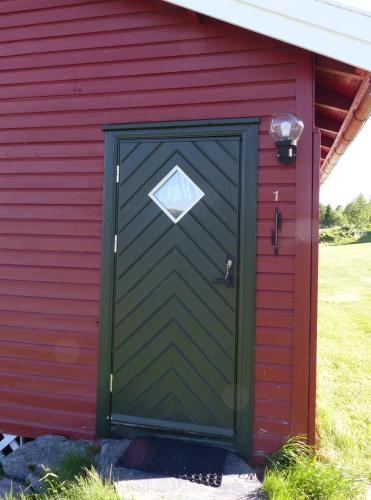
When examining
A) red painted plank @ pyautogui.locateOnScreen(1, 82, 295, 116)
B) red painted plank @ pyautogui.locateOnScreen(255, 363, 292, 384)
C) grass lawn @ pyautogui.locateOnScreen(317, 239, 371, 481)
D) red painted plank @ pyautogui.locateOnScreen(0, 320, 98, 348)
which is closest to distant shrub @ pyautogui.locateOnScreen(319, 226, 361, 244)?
grass lawn @ pyautogui.locateOnScreen(317, 239, 371, 481)

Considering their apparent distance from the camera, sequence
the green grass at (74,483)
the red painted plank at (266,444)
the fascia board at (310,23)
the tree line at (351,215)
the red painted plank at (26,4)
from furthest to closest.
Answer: the tree line at (351,215), the red painted plank at (26,4), the red painted plank at (266,444), the fascia board at (310,23), the green grass at (74,483)

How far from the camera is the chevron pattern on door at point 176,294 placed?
313 centimetres

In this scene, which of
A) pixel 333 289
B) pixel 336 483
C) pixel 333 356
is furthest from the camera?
pixel 333 289

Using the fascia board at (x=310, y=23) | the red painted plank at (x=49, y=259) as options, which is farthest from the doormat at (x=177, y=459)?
the fascia board at (x=310, y=23)

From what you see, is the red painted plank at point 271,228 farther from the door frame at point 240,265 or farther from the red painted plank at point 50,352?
the red painted plank at point 50,352

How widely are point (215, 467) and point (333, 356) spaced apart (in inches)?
138

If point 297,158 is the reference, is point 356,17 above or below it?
above

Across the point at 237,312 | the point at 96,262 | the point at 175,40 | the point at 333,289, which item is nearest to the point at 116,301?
the point at 96,262

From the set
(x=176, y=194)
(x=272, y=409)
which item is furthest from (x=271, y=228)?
(x=272, y=409)

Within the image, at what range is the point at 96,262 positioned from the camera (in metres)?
3.39

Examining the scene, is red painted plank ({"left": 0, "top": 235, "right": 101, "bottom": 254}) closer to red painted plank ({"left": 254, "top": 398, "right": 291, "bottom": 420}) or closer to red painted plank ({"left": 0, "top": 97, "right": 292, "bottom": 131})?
red painted plank ({"left": 0, "top": 97, "right": 292, "bottom": 131})

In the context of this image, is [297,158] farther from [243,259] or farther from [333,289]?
[333,289]

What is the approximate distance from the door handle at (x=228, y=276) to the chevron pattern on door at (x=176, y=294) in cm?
2

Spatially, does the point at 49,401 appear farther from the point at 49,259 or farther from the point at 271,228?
the point at 271,228
